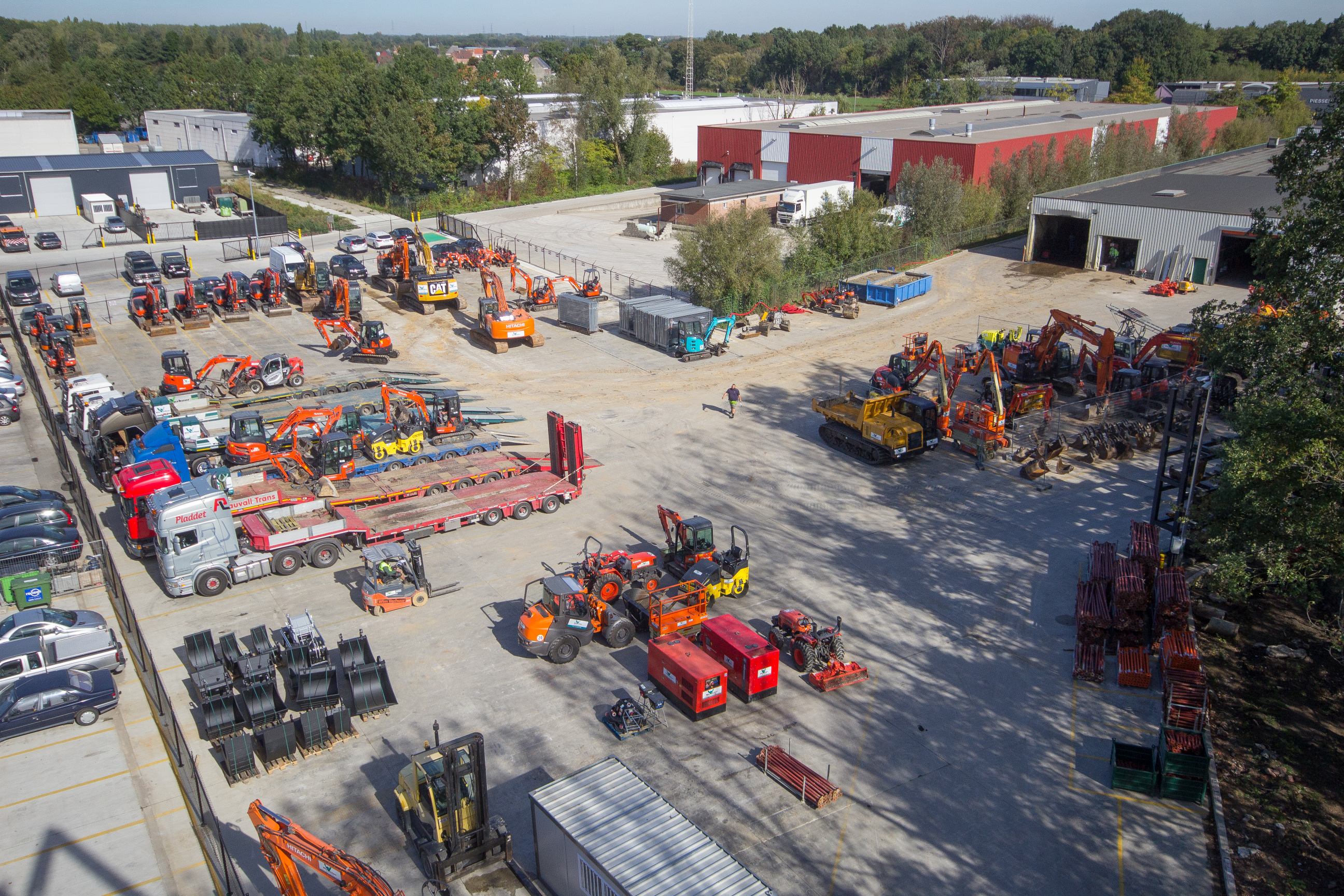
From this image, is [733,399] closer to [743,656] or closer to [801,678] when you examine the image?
[801,678]

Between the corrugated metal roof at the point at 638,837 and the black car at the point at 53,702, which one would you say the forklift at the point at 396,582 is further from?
the corrugated metal roof at the point at 638,837

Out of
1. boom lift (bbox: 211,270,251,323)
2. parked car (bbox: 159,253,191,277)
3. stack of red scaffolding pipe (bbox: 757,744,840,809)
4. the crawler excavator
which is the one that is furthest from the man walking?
parked car (bbox: 159,253,191,277)

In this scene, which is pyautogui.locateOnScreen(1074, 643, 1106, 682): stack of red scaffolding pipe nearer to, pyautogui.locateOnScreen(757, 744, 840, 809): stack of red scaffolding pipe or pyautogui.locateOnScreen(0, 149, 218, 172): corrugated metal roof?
pyautogui.locateOnScreen(757, 744, 840, 809): stack of red scaffolding pipe

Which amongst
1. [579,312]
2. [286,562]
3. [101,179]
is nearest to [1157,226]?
[579,312]

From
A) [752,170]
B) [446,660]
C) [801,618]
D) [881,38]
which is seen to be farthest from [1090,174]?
[881,38]

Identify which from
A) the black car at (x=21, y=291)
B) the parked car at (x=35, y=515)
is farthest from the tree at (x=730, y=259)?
the black car at (x=21, y=291)

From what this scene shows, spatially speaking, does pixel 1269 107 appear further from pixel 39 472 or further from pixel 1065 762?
pixel 39 472
